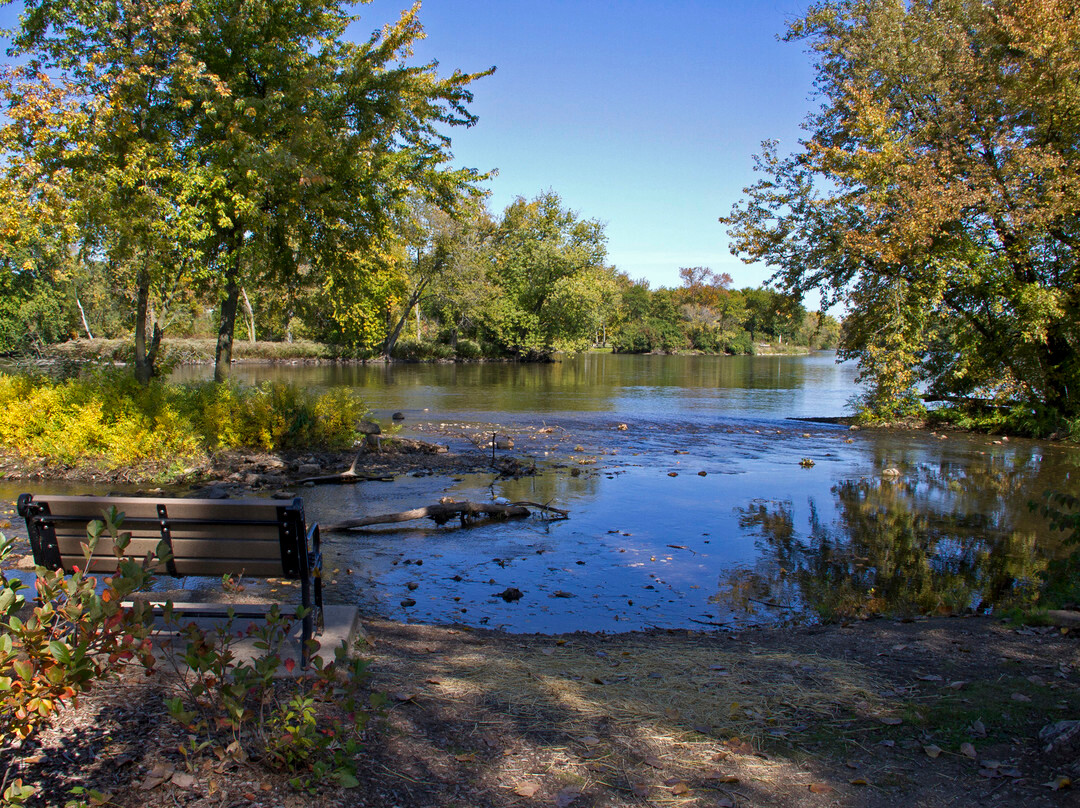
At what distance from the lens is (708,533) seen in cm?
943

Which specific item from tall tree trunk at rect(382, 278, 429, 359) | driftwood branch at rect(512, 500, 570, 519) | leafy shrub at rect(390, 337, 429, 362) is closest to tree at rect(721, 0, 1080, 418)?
driftwood branch at rect(512, 500, 570, 519)

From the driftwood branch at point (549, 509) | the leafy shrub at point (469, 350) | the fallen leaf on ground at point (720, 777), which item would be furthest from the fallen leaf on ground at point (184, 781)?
the leafy shrub at point (469, 350)

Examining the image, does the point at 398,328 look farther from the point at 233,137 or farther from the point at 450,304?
the point at 233,137

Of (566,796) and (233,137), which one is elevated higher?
(233,137)

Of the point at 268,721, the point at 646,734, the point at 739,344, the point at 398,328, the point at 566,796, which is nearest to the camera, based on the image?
the point at 268,721

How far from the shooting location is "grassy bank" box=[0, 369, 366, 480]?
11664 mm

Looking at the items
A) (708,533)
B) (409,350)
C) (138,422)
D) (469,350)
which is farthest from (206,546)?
(469,350)

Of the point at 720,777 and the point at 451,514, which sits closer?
the point at 720,777

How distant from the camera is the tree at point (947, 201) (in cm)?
1798

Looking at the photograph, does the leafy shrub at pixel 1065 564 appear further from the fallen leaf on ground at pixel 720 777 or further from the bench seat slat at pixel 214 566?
the bench seat slat at pixel 214 566

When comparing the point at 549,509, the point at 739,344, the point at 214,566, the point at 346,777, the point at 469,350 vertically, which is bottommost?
the point at 549,509

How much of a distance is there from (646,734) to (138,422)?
11286 mm

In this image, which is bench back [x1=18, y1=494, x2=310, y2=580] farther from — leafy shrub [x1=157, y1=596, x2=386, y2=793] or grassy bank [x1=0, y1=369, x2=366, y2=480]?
Result: grassy bank [x1=0, y1=369, x2=366, y2=480]

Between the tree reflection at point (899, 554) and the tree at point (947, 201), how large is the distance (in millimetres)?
9911
